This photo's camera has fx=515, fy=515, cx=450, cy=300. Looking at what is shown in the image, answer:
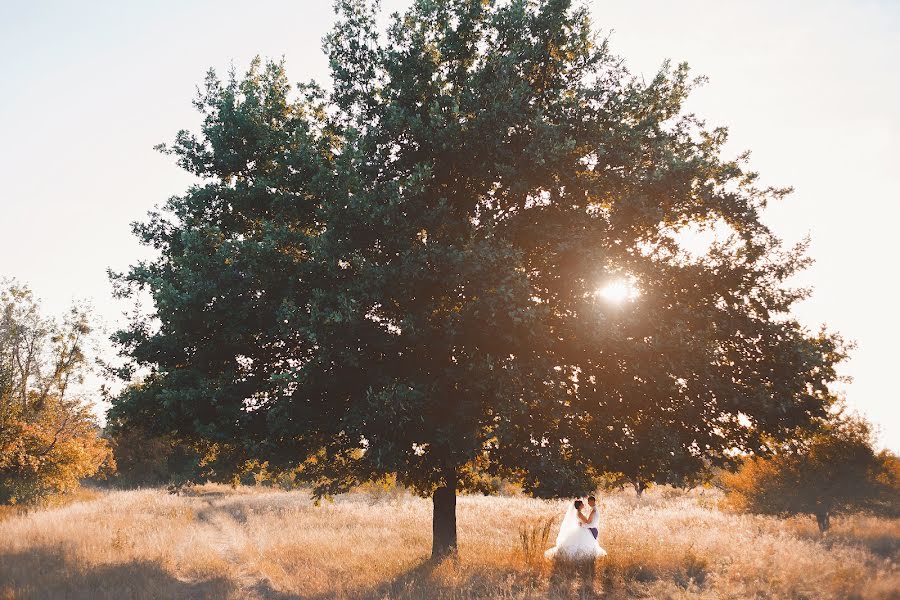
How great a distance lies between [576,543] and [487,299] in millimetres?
8097

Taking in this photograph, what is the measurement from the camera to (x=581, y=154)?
13.6 metres

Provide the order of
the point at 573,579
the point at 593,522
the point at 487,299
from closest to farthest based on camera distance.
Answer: the point at 487,299 < the point at 573,579 < the point at 593,522

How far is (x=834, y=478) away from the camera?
2823 centimetres

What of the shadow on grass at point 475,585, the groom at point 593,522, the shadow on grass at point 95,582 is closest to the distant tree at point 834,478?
the groom at point 593,522

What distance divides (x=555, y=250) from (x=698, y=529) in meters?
16.3

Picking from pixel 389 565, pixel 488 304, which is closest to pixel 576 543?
pixel 389 565

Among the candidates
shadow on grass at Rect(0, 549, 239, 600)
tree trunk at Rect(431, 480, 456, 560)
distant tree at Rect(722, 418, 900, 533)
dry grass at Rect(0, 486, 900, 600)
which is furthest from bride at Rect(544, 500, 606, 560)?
distant tree at Rect(722, 418, 900, 533)

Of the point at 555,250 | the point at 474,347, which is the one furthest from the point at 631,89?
the point at 474,347

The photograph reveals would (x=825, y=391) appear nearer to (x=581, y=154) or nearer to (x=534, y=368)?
(x=534, y=368)

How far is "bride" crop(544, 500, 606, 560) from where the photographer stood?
1423 cm

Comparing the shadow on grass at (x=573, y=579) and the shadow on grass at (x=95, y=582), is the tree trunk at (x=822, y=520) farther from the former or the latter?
the shadow on grass at (x=95, y=582)

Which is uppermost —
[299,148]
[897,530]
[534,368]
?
[299,148]

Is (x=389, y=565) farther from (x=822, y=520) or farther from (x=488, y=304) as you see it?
(x=822, y=520)

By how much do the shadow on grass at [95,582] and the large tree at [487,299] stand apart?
3159 millimetres
